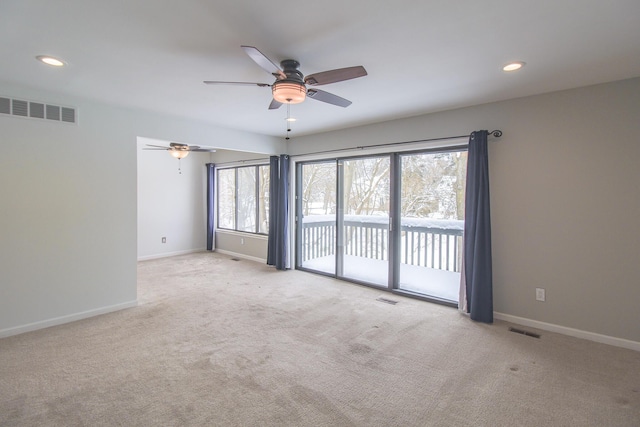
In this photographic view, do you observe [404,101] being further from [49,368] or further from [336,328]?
[49,368]

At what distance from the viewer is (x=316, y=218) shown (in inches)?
228

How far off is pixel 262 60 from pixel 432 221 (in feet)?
11.1

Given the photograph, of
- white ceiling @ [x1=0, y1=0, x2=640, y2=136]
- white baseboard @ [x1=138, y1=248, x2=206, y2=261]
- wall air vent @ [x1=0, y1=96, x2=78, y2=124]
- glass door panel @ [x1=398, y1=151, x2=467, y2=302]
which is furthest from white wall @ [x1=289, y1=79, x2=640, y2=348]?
white baseboard @ [x1=138, y1=248, x2=206, y2=261]

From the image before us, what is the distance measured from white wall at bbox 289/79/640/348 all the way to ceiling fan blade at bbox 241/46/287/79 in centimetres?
258

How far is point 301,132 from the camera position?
528 cm

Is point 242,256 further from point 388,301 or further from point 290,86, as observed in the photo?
point 290,86

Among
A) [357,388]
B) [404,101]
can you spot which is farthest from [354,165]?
[357,388]

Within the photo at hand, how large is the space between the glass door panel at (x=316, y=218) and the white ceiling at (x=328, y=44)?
2329 mm

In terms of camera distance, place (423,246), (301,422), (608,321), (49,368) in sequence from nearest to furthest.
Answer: (301,422), (49,368), (608,321), (423,246)

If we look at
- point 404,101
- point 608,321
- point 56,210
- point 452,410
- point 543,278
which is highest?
point 404,101

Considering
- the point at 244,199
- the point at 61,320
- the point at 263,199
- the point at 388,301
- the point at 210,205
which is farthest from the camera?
the point at 210,205

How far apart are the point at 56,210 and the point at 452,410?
13.8 ft

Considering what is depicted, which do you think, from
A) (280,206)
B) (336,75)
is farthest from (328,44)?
(280,206)

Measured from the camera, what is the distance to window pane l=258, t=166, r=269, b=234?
6.62 m
